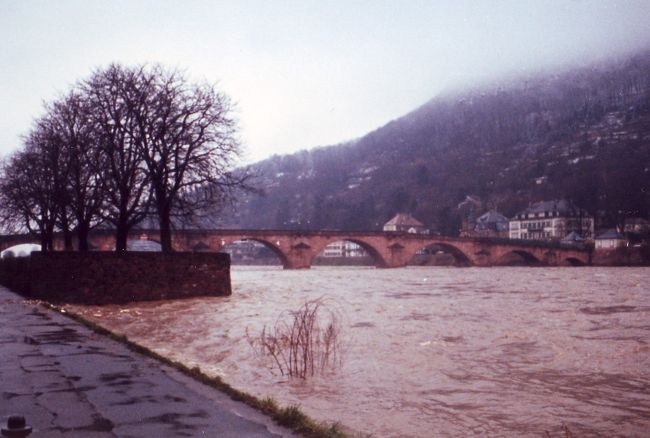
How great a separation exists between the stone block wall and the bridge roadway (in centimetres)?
4422

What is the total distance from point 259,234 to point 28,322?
68850mm

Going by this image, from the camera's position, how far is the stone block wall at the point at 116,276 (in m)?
27.5

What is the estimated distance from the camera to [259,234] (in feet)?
276

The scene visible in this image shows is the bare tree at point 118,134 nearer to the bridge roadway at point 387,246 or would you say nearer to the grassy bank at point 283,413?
the grassy bank at point 283,413

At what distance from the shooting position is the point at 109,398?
6855 millimetres

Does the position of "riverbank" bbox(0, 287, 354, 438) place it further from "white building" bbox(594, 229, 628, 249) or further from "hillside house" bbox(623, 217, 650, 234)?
"hillside house" bbox(623, 217, 650, 234)

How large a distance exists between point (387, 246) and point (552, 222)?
56.2 meters

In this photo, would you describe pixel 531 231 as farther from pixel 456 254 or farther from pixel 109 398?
pixel 109 398

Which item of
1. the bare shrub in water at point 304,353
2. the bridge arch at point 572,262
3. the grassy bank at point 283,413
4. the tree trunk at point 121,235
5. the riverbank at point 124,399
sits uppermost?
the tree trunk at point 121,235

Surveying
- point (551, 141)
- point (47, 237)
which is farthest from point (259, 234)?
point (551, 141)

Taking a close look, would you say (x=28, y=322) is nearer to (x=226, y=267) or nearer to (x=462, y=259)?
(x=226, y=267)

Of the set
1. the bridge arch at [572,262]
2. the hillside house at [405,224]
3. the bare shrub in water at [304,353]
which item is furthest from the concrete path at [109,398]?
the hillside house at [405,224]

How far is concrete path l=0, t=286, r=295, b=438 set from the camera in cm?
568

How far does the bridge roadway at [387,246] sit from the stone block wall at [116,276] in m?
44.2
